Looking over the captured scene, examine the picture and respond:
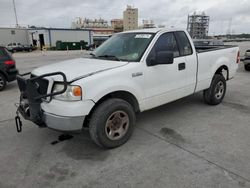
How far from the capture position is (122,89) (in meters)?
3.19

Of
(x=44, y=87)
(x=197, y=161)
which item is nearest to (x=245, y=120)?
(x=197, y=161)

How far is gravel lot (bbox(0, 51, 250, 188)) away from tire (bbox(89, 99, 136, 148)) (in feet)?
0.58

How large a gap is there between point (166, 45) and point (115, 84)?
58.8 inches

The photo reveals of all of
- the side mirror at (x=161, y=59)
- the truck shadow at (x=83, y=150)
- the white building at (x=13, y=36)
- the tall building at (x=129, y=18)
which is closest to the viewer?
the truck shadow at (x=83, y=150)

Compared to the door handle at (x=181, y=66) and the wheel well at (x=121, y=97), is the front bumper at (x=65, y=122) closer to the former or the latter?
the wheel well at (x=121, y=97)

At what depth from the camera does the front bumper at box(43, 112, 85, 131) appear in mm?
2791


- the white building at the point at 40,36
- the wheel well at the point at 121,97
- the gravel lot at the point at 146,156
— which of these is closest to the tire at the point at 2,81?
the gravel lot at the point at 146,156

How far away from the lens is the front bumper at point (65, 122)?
9.16 feet

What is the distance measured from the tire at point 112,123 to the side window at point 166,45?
1075mm

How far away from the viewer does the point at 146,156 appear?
3.11 meters

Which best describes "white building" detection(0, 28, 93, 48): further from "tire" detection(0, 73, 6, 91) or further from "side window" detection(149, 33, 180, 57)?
"side window" detection(149, 33, 180, 57)

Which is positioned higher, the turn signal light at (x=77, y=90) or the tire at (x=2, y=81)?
the turn signal light at (x=77, y=90)

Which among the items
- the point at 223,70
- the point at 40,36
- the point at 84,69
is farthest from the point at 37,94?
the point at 40,36

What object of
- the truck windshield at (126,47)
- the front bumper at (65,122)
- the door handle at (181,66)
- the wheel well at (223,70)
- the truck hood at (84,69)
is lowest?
the front bumper at (65,122)
